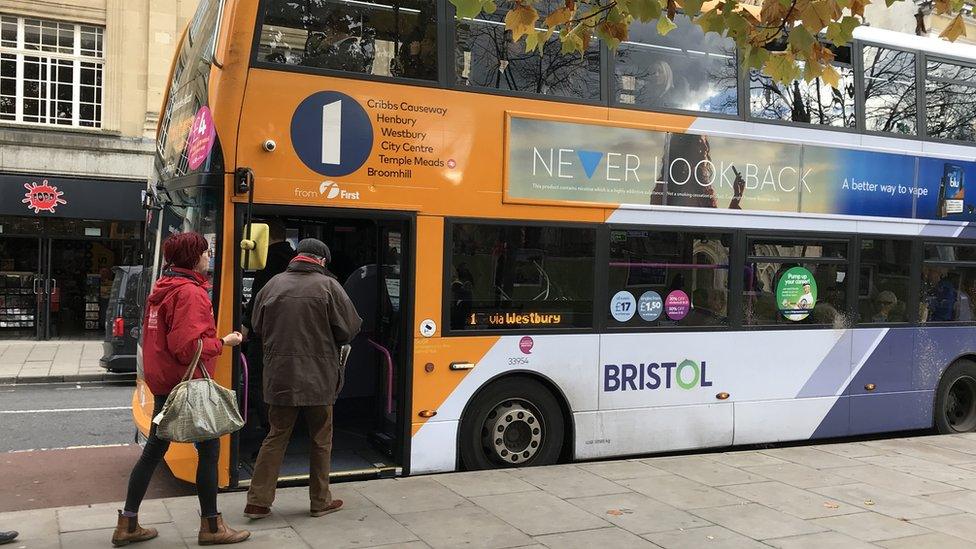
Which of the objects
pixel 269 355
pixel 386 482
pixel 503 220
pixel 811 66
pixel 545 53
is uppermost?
pixel 545 53

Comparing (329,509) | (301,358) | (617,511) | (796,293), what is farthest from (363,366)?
(796,293)

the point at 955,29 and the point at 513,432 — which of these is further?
the point at 513,432

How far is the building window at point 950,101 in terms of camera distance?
356 inches

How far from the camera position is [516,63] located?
6.83 m

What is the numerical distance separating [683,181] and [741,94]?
111cm

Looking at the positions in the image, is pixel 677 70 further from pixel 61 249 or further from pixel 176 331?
pixel 61 249

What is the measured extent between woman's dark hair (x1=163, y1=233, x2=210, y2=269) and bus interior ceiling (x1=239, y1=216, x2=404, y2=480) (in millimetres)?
1931

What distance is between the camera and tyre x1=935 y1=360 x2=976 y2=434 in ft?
30.1

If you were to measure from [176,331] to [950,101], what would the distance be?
8610 mm

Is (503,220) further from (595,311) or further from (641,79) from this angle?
(641,79)

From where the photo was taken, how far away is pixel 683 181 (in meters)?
7.50

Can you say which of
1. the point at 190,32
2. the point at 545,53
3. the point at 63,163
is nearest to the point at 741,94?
the point at 545,53

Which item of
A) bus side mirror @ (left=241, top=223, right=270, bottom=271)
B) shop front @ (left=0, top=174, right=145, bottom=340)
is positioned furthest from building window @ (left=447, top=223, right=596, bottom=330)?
shop front @ (left=0, top=174, right=145, bottom=340)

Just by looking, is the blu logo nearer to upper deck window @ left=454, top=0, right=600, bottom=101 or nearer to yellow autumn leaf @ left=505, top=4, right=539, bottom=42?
upper deck window @ left=454, top=0, right=600, bottom=101
